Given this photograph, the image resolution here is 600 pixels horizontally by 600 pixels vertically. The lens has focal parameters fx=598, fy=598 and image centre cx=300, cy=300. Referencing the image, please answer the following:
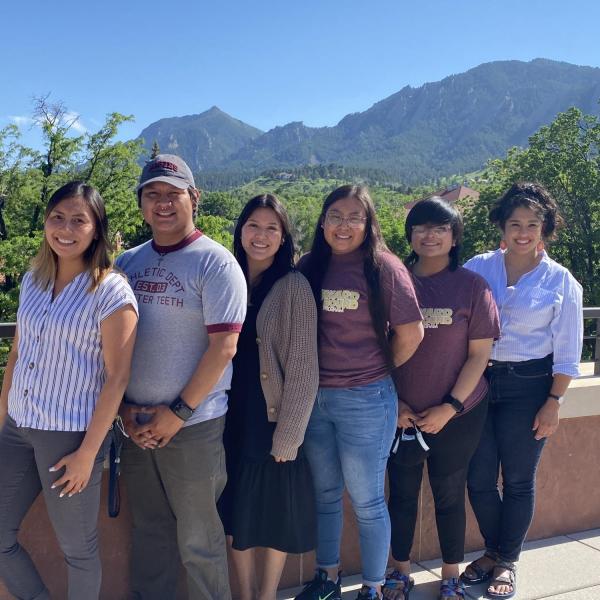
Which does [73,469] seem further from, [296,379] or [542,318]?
[542,318]

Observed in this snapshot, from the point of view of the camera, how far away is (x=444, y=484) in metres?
2.91

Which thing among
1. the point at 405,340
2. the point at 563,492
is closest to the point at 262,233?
the point at 405,340

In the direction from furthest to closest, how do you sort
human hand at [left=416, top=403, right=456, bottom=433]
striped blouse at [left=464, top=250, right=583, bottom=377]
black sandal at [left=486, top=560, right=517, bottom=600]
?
1. black sandal at [left=486, top=560, right=517, bottom=600]
2. striped blouse at [left=464, top=250, right=583, bottom=377]
3. human hand at [left=416, top=403, right=456, bottom=433]

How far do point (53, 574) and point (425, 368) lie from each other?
6.45 ft

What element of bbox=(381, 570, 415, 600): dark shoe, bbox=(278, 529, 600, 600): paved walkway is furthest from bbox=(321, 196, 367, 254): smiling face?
bbox=(278, 529, 600, 600): paved walkway

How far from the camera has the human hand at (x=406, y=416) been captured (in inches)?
110

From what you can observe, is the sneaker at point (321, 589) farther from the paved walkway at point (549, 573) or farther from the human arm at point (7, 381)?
the human arm at point (7, 381)

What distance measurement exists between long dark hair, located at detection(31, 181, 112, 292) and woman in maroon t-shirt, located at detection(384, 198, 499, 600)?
4.66 feet

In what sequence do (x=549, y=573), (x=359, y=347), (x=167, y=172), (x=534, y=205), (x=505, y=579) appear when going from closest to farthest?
(x=167, y=172), (x=359, y=347), (x=534, y=205), (x=505, y=579), (x=549, y=573)

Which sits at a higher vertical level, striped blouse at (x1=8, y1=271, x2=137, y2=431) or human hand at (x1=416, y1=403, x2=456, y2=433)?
striped blouse at (x1=8, y1=271, x2=137, y2=431)

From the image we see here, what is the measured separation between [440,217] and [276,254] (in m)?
0.80

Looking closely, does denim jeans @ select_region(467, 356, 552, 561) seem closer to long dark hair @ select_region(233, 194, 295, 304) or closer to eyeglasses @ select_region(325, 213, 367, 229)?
eyeglasses @ select_region(325, 213, 367, 229)

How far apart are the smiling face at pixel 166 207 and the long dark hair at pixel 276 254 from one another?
0.28 metres

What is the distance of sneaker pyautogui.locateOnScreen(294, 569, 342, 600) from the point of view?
9.23 feet
